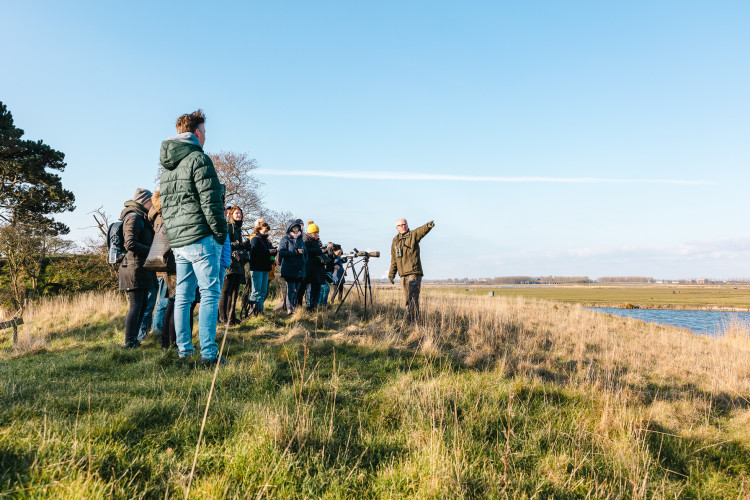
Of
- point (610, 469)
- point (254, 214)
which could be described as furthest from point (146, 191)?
point (254, 214)

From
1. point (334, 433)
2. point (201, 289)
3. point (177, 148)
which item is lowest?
point (334, 433)

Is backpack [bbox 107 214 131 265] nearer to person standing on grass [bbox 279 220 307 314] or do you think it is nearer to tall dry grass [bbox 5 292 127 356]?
tall dry grass [bbox 5 292 127 356]

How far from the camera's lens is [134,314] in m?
4.84

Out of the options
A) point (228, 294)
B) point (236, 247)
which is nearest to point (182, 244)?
point (236, 247)

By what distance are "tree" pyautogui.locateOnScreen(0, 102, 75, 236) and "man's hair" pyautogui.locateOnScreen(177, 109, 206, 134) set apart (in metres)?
14.2

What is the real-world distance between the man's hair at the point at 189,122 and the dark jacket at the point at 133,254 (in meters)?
1.71

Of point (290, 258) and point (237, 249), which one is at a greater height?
point (237, 249)

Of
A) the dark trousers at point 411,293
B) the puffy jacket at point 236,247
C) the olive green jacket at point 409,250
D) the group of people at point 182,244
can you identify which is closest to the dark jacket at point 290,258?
the puffy jacket at point 236,247

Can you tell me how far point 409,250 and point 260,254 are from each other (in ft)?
10.8

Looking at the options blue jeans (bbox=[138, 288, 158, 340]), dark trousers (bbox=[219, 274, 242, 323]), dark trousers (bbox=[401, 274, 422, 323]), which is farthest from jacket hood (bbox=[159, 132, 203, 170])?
dark trousers (bbox=[401, 274, 422, 323])

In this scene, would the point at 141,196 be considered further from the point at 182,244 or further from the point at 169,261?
the point at 182,244

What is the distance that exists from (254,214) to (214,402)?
22.0 metres

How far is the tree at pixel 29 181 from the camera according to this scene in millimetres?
14523

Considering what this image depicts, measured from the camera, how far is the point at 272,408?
2.77 metres
